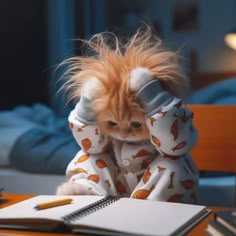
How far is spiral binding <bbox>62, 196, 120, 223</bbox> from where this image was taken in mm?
720

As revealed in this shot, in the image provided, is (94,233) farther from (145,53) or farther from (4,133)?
(4,133)

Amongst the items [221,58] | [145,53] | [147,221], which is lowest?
[147,221]

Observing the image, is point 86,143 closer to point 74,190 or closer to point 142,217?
point 74,190

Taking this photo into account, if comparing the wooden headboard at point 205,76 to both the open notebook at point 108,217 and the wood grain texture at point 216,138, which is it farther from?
the open notebook at point 108,217

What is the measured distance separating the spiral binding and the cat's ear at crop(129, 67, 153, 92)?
20cm

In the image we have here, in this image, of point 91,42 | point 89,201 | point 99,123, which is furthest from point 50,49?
point 89,201

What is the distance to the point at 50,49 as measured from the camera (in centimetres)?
173

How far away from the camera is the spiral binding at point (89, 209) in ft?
2.36

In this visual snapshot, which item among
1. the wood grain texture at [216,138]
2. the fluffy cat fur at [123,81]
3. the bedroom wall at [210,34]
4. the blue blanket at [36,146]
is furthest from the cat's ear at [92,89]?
the bedroom wall at [210,34]

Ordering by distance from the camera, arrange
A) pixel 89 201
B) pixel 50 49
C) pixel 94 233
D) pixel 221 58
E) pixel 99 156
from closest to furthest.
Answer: pixel 94 233
pixel 89 201
pixel 99 156
pixel 221 58
pixel 50 49

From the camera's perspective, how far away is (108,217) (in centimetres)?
72

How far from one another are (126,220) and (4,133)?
0.95 metres

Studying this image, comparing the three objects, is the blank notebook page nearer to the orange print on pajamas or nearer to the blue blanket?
the orange print on pajamas

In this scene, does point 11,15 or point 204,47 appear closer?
point 204,47
